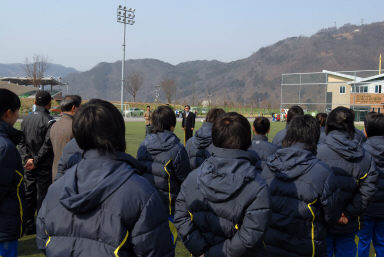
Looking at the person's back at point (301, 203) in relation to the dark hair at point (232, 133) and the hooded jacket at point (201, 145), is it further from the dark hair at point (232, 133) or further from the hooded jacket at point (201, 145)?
the hooded jacket at point (201, 145)

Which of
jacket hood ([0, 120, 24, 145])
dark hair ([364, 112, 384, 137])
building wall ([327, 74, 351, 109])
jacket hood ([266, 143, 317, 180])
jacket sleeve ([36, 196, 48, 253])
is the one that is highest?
building wall ([327, 74, 351, 109])

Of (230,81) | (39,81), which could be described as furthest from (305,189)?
(230,81)

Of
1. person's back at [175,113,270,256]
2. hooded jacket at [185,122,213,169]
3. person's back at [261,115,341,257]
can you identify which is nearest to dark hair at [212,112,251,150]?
person's back at [175,113,270,256]

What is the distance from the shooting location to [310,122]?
2859mm

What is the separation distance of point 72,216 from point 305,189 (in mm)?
1654

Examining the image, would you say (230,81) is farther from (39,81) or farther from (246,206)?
(246,206)

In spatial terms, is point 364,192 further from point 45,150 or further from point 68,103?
point 45,150

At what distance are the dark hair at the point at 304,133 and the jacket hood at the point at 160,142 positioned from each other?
1.34 metres

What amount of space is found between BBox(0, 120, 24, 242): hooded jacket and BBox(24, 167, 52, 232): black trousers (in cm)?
243

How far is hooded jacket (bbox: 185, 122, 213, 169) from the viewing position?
5281 mm

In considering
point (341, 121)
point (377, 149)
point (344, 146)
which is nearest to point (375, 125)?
point (377, 149)

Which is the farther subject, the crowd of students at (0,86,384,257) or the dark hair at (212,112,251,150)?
the dark hair at (212,112,251,150)

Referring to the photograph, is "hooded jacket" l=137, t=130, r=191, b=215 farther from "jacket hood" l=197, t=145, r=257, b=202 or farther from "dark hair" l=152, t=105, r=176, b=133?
"jacket hood" l=197, t=145, r=257, b=202

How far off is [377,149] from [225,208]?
2.39 metres
